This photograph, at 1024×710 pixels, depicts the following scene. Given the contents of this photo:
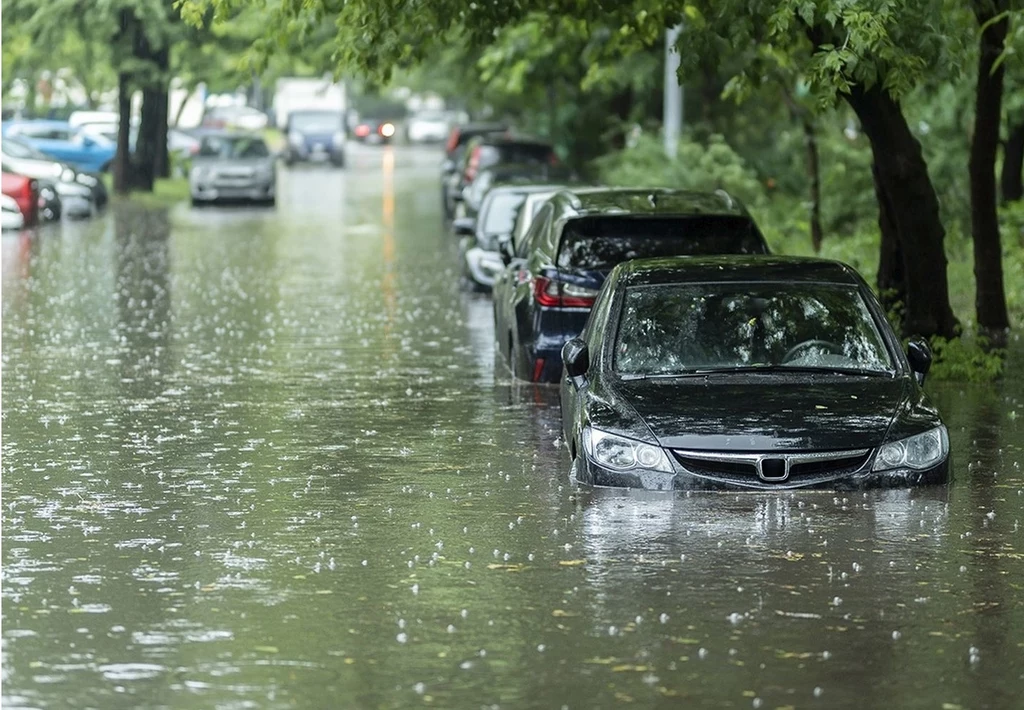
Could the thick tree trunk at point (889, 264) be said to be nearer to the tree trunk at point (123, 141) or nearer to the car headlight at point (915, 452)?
the car headlight at point (915, 452)

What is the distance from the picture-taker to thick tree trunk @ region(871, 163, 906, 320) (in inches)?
730

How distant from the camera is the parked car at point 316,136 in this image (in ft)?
239

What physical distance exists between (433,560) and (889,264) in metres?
10.0

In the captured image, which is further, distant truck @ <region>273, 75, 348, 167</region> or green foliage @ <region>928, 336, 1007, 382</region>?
distant truck @ <region>273, 75, 348, 167</region>

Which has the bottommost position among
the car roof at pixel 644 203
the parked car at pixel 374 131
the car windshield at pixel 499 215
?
the parked car at pixel 374 131

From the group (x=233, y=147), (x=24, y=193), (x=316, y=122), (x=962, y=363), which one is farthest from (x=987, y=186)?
(x=316, y=122)

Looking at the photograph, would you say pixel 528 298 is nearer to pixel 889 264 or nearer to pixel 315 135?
pixel 889 264

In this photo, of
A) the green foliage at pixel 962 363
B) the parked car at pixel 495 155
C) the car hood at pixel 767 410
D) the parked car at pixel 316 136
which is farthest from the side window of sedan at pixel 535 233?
the parked car at pixel 316 136

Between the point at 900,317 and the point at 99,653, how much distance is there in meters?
11.6

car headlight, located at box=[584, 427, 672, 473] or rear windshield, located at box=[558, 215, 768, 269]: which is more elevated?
rear windshield, located at box=[558, 215, 768, 269]

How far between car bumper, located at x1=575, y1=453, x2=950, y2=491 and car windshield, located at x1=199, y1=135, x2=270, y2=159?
37.1 metres

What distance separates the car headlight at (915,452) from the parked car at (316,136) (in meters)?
62.7

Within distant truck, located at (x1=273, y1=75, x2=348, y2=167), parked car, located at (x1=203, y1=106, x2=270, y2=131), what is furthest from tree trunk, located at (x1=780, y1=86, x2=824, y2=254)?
parked car, located at (x1=203, y1=106, x2=270, y2=131)

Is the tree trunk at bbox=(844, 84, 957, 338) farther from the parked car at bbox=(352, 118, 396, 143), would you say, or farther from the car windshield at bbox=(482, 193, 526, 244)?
the parked car at bbox=(352, 118, 396, 143)
